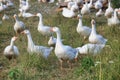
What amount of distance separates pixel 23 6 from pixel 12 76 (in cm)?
1071

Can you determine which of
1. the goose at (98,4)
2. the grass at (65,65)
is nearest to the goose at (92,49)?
the grass at (65,65)

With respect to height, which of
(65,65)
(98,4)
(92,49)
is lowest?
(65,65)

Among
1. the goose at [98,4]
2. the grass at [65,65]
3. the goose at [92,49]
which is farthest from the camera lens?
the goose at [98,4]

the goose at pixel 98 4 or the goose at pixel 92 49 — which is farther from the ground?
the goose at pixel 92 49

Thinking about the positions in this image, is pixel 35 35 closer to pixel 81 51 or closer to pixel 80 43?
pixel 80 43

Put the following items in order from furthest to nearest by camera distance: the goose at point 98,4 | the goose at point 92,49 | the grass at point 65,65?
the goose at point 98,4 < the goose at point 92,49 < the grass at point 65,65

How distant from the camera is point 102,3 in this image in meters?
18.4

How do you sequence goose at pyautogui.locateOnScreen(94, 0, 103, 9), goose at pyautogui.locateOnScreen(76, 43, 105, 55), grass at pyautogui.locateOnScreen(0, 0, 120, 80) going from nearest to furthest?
grass at pyautogui.locateOnScreen(0, 0, 120, 80) → goose at pyautogui.locateOnScreen(76, 43, 105, 55) → goose at pyautogui.locateOnScreen(94, 0, 103, 9)

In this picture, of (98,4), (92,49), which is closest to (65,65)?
(92,49)

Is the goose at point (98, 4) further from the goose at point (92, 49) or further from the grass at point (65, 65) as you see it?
the goose at point (92, 49)

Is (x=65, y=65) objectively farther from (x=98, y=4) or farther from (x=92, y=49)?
(x=98, y=4)

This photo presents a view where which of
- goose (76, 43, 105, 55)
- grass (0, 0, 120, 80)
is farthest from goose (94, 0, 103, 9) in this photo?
goose (76, 43, 105, 55)

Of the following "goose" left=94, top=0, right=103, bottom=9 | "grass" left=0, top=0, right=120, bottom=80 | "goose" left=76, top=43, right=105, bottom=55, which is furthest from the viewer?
"goose" left=94, top=0, right=103, bottom=9

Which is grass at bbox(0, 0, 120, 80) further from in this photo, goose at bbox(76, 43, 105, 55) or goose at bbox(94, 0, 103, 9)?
goose at bbox(94, 0, 103, 9)
